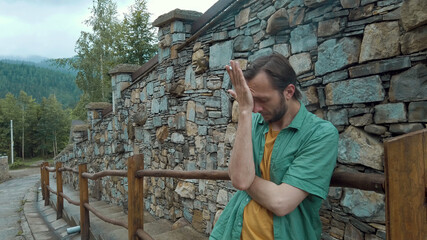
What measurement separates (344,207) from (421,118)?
0.82 meters

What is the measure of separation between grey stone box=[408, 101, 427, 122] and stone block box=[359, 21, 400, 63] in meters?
0.34

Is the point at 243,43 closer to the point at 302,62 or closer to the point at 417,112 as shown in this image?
the point at 302,62

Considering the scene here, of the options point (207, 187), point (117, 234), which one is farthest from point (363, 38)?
point (117, 234)

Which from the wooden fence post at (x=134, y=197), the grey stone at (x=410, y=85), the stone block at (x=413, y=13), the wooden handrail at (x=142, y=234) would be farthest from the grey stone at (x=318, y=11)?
the wooden handrail at (x=142, y=234)

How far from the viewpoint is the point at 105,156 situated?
7426mm

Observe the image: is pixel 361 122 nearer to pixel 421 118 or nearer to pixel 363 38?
pixel 421 118

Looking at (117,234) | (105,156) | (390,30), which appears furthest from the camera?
(105,156)

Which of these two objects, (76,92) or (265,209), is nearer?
(265,209)

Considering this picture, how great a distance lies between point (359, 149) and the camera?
212cm

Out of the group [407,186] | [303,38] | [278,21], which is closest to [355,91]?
[303,38]

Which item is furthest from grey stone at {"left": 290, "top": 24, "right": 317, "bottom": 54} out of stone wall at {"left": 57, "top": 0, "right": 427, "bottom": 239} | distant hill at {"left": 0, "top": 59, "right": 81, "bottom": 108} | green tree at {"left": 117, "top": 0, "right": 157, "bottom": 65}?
distant hill at {"left": 0, "top": 59, "right": 81, "bottom": 108}

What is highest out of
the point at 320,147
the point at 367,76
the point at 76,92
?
the point at 76,92

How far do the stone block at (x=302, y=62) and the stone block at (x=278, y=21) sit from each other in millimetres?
310

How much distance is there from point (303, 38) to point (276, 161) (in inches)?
65.3
